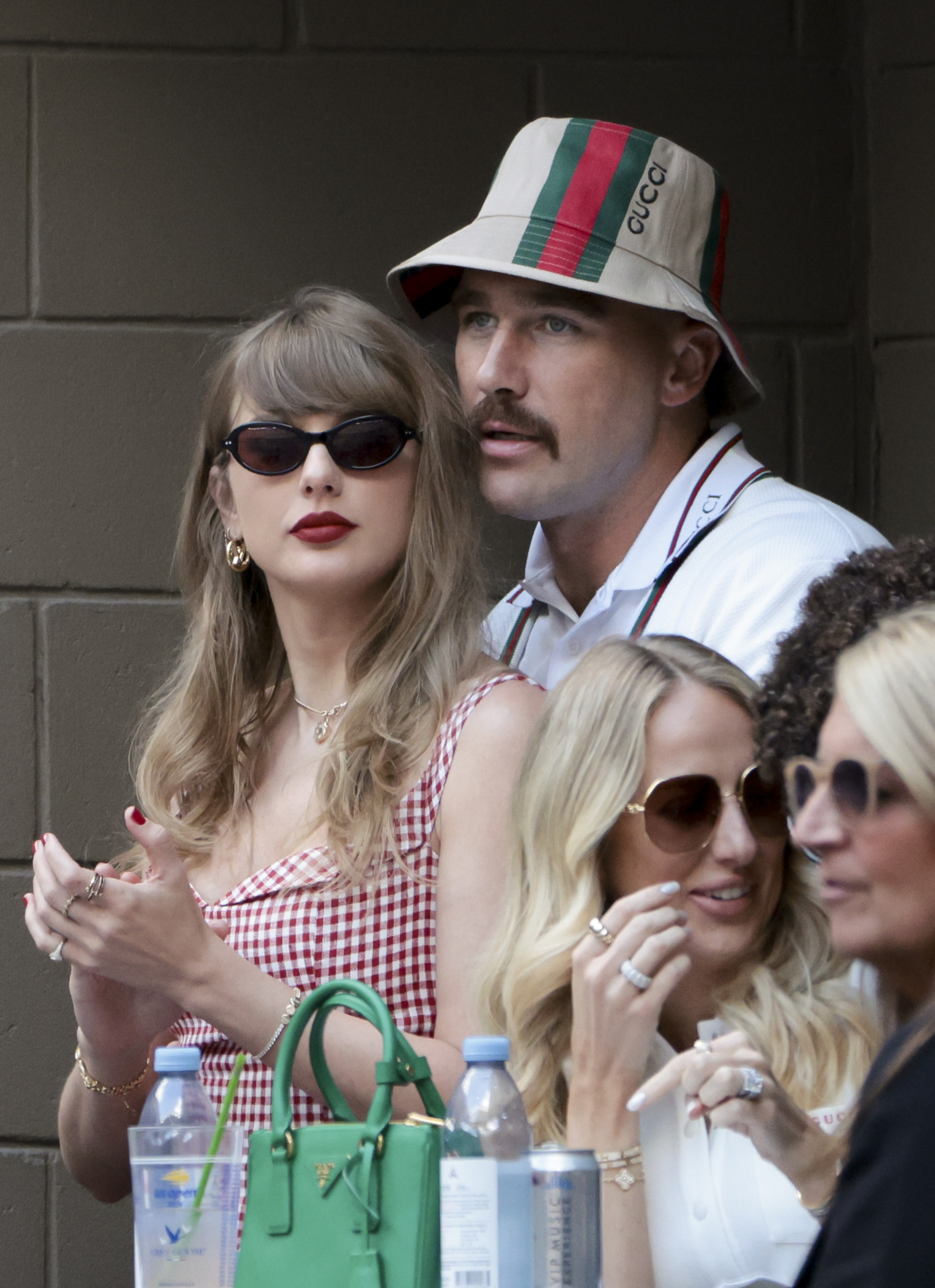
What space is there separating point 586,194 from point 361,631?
0.91 m

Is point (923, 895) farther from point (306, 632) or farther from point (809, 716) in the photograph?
point (306, 632)

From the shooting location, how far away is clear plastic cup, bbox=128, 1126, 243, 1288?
1.80m

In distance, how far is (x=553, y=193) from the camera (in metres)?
2.90

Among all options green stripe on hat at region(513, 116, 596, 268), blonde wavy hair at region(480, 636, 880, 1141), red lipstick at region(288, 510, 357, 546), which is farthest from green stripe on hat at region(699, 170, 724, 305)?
blonde wavy hair at region(480, 636, 880, 1141)

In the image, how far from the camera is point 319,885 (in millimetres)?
2328

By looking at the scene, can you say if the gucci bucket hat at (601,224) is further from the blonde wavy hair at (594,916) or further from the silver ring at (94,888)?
the silver ring at (94,888)

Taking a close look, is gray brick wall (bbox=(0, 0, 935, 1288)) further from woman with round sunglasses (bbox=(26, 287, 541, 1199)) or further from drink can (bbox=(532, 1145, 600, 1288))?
drink can (bbox=(532, 1145, 600, 1288))

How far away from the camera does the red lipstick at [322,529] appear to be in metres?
2.48

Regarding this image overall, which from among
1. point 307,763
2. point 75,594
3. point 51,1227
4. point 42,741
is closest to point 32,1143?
point 51,1227

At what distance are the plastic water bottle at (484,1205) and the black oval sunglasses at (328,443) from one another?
1.11 m

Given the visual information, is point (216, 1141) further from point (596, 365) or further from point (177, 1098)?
point (596, 365)

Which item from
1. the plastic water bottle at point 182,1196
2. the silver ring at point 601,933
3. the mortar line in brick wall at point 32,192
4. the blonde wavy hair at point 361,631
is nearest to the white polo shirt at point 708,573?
the blonde wavy hair at point 361,631

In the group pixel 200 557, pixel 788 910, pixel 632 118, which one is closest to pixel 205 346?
pixel 200 557

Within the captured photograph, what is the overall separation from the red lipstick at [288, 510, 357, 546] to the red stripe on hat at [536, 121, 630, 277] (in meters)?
0.67
